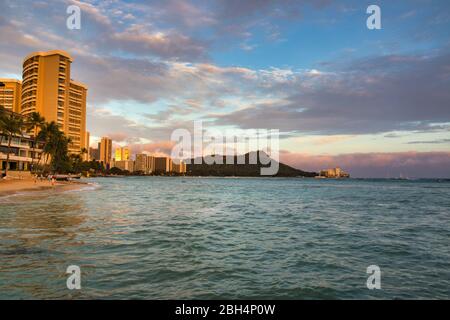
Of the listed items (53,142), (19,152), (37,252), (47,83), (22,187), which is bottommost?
(22,187)

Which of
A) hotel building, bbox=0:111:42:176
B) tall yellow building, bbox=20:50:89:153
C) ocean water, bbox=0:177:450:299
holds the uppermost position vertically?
tall yellow building, bbox=20:50:89:153

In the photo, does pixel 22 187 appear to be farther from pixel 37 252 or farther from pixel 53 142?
pixel 53 142

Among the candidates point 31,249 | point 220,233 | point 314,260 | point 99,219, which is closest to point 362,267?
point 314,260

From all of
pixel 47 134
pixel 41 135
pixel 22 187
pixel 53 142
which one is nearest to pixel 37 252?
pixel 22 187

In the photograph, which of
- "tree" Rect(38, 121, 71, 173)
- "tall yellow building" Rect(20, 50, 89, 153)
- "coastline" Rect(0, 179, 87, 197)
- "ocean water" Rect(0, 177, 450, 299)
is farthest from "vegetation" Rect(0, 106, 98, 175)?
"ocean water" Rect(0, 177, 450, 299)

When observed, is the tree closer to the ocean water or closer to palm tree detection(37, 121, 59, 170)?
palm tree detection(37, 121, 59, 170)

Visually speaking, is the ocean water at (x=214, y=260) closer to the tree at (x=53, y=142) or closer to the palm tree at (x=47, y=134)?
the palm tree at (x=47, y=134)

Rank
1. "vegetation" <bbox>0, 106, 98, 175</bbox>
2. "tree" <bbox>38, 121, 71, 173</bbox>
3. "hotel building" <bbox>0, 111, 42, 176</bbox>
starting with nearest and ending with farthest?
"vegetation" <bbox>0, 106, 98, 175</bbox> → "hotel building" <bbox>0, 111, 42, 176</bbox> → "tree" <bbox>38, 121, 71, 173</bbox>

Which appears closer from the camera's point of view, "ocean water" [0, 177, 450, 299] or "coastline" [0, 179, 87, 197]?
"ocean water" [0, 177, 450, 299]

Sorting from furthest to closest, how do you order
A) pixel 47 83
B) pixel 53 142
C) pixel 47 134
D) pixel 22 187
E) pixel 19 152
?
pixel 47 83, pixel 53 142, pixel 47 134, pixel 19 152, pixel 22 187

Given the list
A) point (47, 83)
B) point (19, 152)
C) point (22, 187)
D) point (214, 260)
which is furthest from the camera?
point (47, 83)

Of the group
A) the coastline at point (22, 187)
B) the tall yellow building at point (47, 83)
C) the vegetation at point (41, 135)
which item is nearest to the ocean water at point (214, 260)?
the coastline at point (22, 187)
